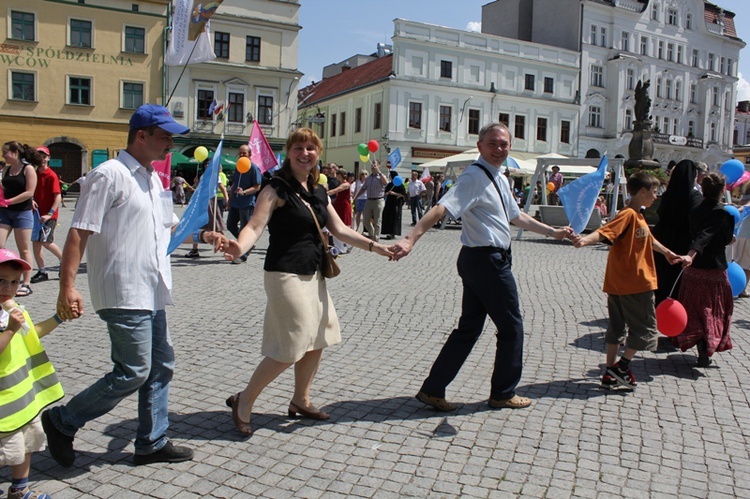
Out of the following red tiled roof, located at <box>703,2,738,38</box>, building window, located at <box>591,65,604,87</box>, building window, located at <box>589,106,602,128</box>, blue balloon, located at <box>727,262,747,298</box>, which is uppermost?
red tiled roof, located at <box>703,2,738,38</box>

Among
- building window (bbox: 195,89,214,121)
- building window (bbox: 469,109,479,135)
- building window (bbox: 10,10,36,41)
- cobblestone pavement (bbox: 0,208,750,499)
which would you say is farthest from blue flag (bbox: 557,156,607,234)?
building window (bbox: 469,109,479,135)

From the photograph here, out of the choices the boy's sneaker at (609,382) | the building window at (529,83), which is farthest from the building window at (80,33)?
the boy's sneaker at (609,382)

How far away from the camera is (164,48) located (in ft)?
127

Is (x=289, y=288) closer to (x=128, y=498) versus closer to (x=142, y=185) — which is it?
(x=142, y=185)

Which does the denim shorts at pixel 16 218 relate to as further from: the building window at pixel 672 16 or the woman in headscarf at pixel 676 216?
the building window at pixel 672 16

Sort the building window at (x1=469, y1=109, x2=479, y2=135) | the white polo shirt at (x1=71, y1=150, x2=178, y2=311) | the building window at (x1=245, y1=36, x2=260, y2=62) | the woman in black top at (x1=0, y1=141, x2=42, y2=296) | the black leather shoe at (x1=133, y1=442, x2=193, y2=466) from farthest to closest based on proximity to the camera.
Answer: the building window at (x1=469, y1=109, x2=479, y2=135)
the building window at (x1=245, y1=36, x2=260, y2=62)
the woman in black top at (x1=0, y1=141, x2=42, y2=296)
the black leather shoe at (x1=133, y1=442, x2=193, y2=466)
the white polo shirt at (x1=71, y1=150, x2=178, y2=311)

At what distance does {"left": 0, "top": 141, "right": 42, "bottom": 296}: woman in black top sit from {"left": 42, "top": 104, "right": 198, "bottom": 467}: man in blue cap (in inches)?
208

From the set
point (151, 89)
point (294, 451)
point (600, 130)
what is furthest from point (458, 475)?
point (600, 130)

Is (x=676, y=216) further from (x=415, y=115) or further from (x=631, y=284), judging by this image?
(x=415, y=115)

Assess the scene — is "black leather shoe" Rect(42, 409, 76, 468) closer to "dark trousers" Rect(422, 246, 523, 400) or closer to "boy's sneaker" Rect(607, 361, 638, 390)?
"dark trousers" Rect(422, 246, 523, 400)

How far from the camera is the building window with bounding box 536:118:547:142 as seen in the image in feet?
167

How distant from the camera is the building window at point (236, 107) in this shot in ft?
133

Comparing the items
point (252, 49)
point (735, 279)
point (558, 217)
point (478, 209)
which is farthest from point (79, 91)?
point (478, 209)

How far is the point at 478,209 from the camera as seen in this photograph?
14.4ft
